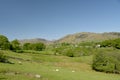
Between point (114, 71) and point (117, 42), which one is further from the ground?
point (117, 42)

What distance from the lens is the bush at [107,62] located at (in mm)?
67125

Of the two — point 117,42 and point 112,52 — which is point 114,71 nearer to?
point 112,52

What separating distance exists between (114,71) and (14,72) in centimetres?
3873

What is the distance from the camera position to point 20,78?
102 ft

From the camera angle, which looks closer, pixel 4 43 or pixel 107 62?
pixel 107 62

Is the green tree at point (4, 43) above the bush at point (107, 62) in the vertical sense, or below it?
above

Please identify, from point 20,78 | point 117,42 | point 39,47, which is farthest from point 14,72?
point 39,47

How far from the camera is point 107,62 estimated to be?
68812 millimetres

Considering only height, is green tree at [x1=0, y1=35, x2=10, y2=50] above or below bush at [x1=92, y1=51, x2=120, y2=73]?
above

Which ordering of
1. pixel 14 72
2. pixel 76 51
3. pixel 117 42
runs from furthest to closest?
pixel 117 42 < pixel 76 51 < pixel 14 72

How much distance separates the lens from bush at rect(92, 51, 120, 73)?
2643 inches

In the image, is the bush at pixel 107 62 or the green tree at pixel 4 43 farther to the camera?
the green tree at pixel 4 43

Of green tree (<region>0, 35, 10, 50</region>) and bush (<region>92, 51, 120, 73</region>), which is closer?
bush (<region>92, 51, 120, 73</region>)

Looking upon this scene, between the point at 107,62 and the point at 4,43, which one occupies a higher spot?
the point at 4,43
